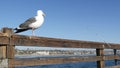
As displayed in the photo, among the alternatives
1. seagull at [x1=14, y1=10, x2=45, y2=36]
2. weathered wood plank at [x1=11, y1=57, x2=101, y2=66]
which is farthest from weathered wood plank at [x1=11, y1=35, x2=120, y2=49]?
seagull at [x1=14, y1=10, x2=45, y2=36]

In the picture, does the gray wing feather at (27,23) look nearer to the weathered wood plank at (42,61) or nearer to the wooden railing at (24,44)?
the wooden railing at (24,44)

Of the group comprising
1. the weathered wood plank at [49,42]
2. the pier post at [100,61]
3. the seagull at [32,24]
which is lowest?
the pier post at [100,61]

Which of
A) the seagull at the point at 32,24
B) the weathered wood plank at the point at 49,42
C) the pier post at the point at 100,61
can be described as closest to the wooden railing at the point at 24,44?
the weathered wood plank at the point at 49,42

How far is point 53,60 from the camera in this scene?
6.18 m

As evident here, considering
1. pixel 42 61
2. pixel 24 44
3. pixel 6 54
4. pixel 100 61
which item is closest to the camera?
pixel 6 54

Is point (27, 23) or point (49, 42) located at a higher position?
point (27, 23)

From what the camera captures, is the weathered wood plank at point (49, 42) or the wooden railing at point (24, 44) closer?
the wooden railing at point (24, 44)

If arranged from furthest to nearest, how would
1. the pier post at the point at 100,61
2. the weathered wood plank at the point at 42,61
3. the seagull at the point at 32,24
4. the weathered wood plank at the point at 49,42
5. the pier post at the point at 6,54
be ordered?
1. the pier post at the point at 100,61
2. the seagull at the point at 32,24
3. the weathered wood plank at the point at 49,42
4. the weathered wood plank at the point at 42,61
5. the pier post at the point at 6,54

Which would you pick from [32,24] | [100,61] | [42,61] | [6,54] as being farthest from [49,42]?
[100,61]

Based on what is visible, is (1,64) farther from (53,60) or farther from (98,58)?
(98,58)

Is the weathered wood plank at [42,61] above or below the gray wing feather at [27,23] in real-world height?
below

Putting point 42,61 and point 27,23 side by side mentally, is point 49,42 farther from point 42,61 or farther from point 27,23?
point 27,23

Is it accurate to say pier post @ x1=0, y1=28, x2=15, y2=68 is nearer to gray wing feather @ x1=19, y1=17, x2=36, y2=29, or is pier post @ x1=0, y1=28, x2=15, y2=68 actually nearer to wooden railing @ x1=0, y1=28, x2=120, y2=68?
wooden railing @ x1=0, y1=28, x2=120, y2=68

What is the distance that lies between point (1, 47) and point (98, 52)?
3472 mm
